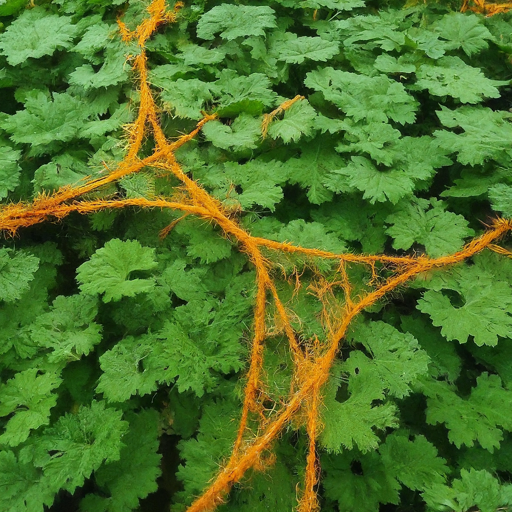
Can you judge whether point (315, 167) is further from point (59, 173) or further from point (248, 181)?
point (59, 173)

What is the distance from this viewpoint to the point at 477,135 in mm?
2477

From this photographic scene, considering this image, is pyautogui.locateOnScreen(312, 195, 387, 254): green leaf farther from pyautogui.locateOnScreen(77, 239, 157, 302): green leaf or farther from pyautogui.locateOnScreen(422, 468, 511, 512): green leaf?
pyautogui.locateOnScreen(422, 468, 511, 512): green leaf

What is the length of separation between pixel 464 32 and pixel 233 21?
5.22 ft

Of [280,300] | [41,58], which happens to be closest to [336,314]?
[280,300]

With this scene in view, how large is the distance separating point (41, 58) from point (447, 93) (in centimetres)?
266

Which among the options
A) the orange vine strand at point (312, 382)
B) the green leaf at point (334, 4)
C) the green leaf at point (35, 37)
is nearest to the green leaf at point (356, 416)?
the orange vine strand at point (312, 382)

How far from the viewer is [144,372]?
76.0 inches

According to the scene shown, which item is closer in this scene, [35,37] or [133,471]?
[133,471]

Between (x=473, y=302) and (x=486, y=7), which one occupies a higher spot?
(x=486, y=7)

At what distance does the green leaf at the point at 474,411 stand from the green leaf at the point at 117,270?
4.61 ft

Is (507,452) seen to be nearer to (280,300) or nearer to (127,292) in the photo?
(280,300)

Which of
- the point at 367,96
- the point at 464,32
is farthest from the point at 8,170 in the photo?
the point at 464,32

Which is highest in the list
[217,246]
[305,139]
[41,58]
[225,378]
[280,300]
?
[41,58]

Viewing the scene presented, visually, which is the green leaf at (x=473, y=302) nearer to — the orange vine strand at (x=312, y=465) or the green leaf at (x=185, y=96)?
the orange vine strand at (x=312, y=465)
